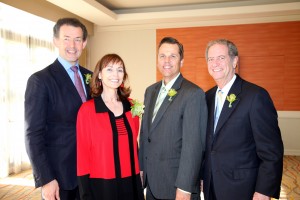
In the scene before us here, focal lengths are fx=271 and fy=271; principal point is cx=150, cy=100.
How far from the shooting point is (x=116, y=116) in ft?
7.32

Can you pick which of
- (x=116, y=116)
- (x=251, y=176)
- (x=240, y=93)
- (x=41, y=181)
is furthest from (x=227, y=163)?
(x=41, y=181)

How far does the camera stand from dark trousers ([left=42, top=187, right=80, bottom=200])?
219 cm

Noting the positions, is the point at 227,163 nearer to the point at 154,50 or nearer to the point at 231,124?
the point at 231,124

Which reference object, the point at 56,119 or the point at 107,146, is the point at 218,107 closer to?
the point at 107,146

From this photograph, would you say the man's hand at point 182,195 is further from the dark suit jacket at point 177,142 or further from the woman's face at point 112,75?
the woman's face at point 112,75

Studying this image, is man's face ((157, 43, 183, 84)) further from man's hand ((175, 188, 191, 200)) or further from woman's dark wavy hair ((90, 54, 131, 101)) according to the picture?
man's hand ((175, 188, 191, 200))

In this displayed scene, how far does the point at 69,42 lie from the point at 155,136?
3.58ft

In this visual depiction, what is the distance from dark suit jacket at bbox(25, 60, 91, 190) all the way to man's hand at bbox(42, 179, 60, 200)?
4 cm

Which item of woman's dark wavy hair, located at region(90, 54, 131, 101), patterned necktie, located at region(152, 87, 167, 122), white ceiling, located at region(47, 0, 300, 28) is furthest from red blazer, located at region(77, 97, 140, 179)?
white ceiling, located at region(47, 0, 300, 28)

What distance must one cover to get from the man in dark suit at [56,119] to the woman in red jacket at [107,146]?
6.4 inches

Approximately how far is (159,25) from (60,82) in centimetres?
674

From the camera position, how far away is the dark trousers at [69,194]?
2.19 m

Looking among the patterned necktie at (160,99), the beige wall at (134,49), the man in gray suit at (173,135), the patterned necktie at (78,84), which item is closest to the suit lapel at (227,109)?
the man in gray suit at (173,135)

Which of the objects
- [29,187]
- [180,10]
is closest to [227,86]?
[29,187]
